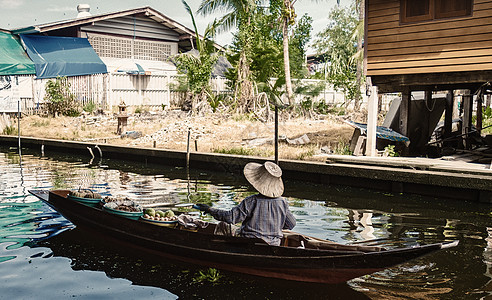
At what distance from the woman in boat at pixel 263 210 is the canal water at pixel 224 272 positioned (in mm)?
732

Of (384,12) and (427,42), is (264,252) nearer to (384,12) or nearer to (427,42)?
(427,42)

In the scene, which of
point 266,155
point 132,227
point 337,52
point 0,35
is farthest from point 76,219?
point 337,52

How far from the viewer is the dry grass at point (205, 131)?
59.0ft

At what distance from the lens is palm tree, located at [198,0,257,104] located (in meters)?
25.6

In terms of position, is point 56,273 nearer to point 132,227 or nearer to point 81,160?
point 132,227

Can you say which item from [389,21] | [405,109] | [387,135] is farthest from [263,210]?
[405,109]

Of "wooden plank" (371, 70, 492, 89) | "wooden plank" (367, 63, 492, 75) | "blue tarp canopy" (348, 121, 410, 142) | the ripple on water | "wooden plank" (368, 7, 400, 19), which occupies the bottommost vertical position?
the ripple on water

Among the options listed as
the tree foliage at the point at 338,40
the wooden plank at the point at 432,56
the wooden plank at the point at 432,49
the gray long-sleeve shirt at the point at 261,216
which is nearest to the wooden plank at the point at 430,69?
the wooden plank at the point at 432,56

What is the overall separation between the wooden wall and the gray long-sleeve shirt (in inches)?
358

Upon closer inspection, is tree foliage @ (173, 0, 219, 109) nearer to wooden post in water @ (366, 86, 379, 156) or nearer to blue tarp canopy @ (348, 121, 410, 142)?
blue tarp canopy @ (348, 121, 410, 142)

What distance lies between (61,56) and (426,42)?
2334 cm

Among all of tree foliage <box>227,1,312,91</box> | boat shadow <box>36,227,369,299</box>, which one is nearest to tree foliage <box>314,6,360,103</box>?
tree foliage <box>227,1,312,91</box>

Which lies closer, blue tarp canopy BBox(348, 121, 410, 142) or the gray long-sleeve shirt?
the gray long-sleeve shirt

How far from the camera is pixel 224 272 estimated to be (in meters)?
7.46
